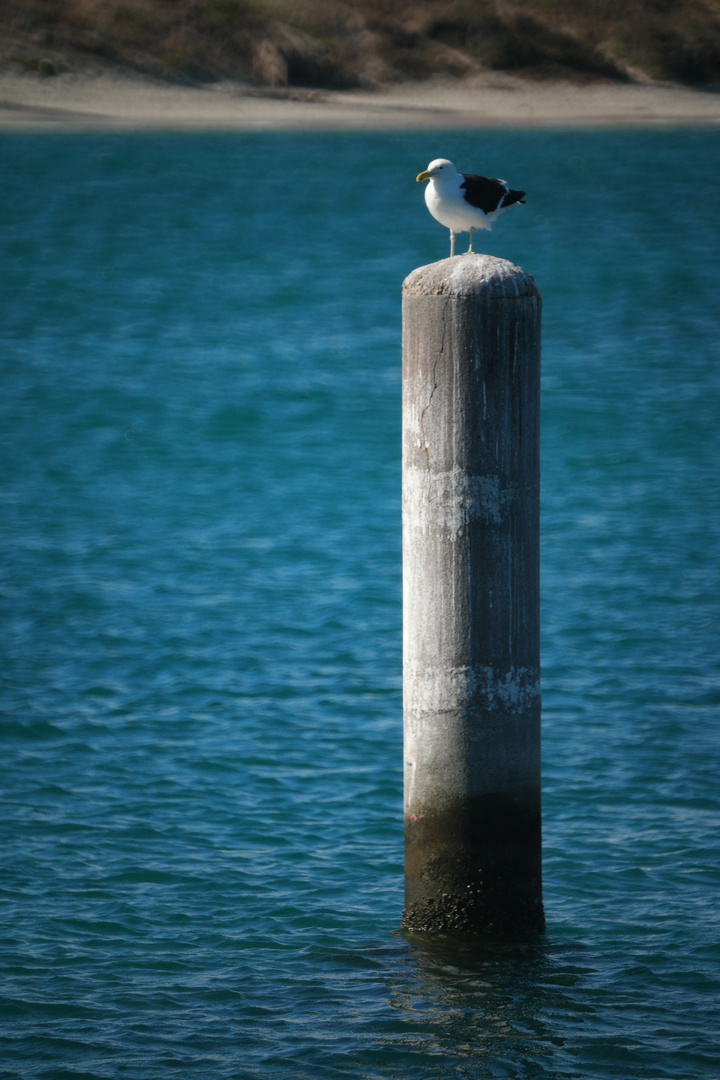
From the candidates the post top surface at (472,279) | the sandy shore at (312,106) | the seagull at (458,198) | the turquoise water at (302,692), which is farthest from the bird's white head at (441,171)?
the sandy shore at (312,106)

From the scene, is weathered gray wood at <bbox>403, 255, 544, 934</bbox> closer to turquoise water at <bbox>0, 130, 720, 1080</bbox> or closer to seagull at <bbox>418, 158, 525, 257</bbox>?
turquoise water at <bbox>0, 130, 720, 1080</bbox>

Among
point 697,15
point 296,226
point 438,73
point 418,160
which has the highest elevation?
point 697,15

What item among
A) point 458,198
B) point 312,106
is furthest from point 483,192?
point 312,106

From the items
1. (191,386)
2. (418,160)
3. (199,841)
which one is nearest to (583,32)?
(418,160)

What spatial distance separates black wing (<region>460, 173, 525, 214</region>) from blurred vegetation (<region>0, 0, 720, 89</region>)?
45.8 metres

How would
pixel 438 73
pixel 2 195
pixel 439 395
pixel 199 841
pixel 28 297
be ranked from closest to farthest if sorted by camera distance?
pixel 439 395, pixel 199 841, pixel 28 297, pixel 2 195, pixel 438 73

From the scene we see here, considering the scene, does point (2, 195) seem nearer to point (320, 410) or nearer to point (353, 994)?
point (320, 410)

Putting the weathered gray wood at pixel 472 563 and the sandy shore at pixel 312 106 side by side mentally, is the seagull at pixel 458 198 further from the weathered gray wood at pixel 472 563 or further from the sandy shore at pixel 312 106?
the sandy shore at pixel 312 106

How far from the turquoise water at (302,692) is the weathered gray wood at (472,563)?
69cm

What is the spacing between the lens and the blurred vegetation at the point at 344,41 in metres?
51.3

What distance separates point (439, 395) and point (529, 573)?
0.83 metres

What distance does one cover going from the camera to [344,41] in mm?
53875

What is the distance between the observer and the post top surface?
614cm

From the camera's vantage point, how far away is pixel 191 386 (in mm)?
25609
